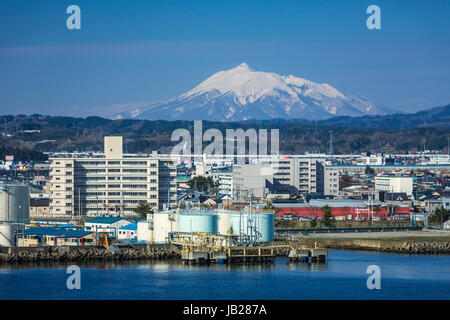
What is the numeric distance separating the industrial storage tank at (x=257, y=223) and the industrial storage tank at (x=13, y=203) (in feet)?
15.2

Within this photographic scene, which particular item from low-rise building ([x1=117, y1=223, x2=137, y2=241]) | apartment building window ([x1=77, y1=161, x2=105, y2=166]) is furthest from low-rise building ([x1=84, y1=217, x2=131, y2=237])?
apartment building window ([x1=77, y1=161, x2=105, y2=166])

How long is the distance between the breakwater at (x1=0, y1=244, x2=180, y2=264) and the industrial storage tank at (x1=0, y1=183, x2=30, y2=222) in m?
2.46

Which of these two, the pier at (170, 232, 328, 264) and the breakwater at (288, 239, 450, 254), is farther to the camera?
the breakwater at (288, 239, 450, 254)

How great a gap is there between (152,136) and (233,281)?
7308 centimetres

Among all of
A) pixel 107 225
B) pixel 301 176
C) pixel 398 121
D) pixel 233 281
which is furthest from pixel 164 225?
pixel 398 121

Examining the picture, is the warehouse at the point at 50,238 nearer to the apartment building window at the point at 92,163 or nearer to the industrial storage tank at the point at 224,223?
the industrial storage tank at the point at 224,223

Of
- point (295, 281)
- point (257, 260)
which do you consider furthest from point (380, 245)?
point (295, 281)

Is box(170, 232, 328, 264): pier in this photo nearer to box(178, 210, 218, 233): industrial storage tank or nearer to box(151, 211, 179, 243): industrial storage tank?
box(178, 210, 218, 233): industrial storage tank

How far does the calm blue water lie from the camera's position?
12875 mm

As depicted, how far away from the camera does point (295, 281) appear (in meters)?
14.1

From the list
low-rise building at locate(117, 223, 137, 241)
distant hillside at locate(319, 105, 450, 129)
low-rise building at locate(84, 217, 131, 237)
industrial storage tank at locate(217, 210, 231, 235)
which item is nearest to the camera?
industrial storage tank at locate(217, 210, 231, 235)

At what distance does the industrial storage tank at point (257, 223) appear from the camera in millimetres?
17031

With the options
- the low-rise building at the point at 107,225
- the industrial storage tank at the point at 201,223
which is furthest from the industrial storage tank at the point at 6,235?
the industrial storage tank at the point at 201,223

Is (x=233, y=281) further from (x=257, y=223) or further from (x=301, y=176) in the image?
(x=301, y=176)
